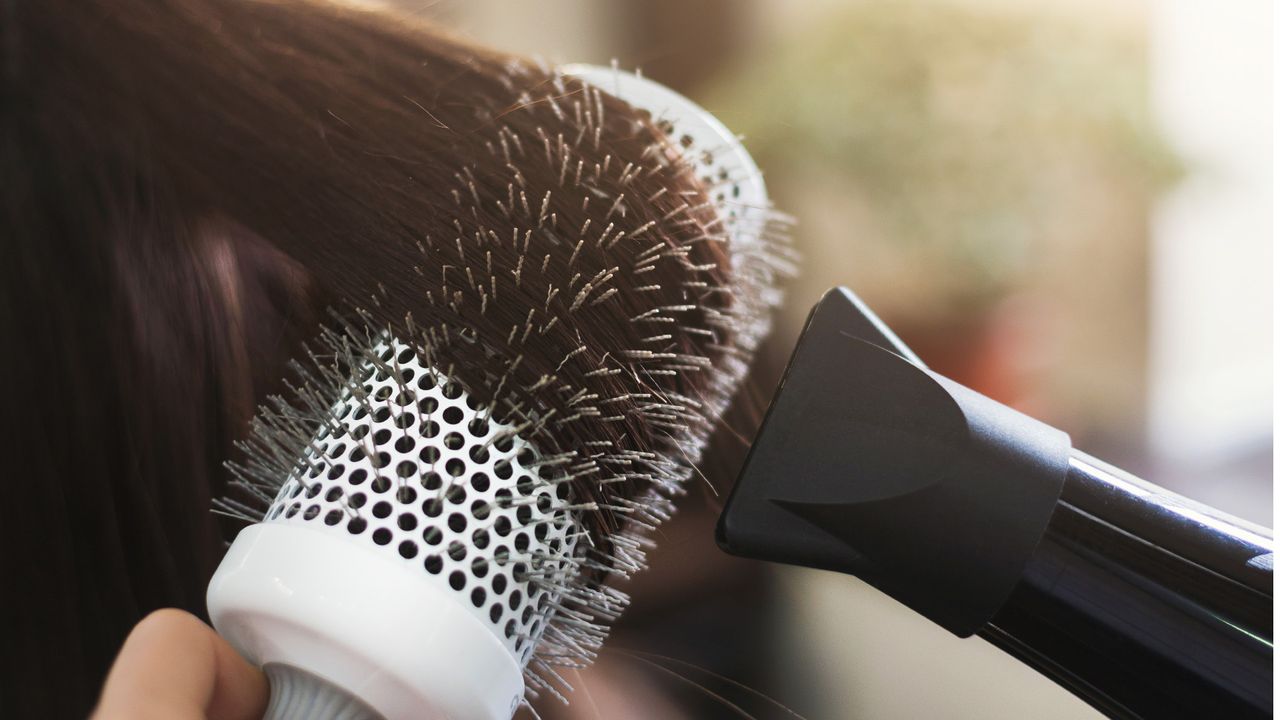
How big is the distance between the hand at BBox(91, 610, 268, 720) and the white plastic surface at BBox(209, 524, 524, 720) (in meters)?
0.04

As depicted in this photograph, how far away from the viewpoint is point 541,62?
39cm

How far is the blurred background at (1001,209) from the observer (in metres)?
0.69

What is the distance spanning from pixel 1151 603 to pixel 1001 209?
57 cm

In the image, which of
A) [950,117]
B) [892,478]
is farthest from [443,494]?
[950,117]

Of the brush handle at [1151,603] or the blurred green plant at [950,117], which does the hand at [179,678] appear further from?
the blurred green plant at [950,117]

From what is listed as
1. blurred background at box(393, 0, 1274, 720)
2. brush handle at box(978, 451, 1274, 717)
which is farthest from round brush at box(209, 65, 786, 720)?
blurred background at box(393, 0, 1274, 720)

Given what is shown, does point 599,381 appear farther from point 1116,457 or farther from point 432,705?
point 1116,457

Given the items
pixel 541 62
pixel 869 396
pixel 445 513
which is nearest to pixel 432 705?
pixel 445 513

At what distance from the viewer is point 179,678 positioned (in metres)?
0.29

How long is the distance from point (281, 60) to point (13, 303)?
0.19m

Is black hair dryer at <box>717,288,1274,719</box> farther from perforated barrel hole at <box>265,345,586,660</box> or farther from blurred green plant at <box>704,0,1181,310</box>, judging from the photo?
blurred green plant at <box>704,0,1181,310</box>

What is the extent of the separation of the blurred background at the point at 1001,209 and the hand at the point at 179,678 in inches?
15.1

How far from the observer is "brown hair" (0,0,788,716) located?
294mm

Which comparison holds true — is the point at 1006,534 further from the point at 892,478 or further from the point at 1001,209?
the point at 1001,209
